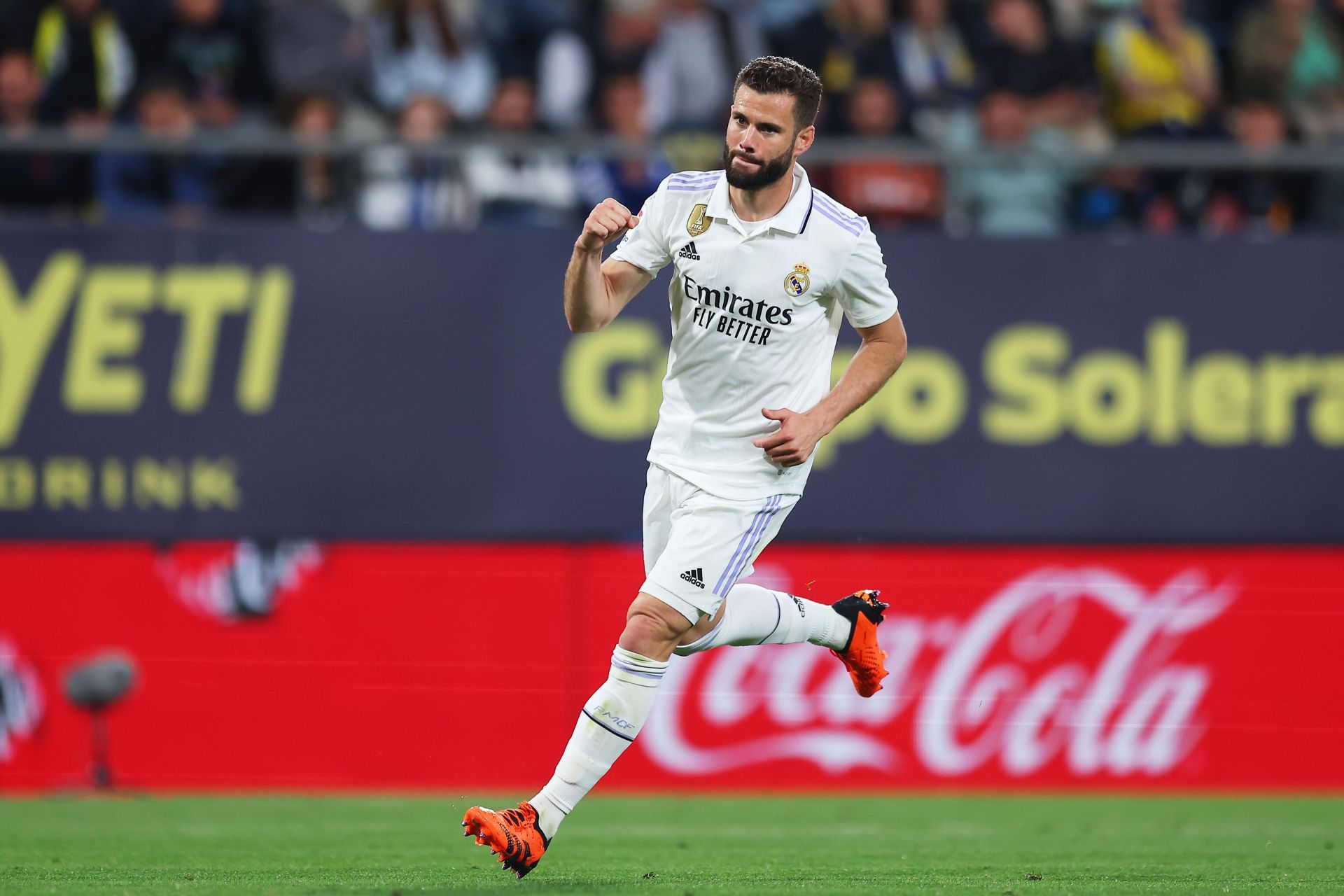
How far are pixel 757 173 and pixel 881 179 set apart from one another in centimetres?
574

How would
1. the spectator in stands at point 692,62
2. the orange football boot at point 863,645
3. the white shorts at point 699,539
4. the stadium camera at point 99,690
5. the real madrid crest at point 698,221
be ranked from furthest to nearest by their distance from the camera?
the spectator in stands at point 692,62 < the stadium camera at point 99,690 < the orange football boot at point 863,645 < the real madrid crest at point 698,221 < the white shorts at point 699,539

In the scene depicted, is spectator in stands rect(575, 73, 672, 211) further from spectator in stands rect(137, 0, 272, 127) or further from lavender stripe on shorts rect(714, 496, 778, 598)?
lavender stripe on shorts rect(714, 496, 778, 598)

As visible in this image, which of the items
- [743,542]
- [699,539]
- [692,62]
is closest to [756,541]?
[743,542]

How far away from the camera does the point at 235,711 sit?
11.4 metres

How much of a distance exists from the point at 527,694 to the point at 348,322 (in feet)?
8.44

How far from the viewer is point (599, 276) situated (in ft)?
20.8

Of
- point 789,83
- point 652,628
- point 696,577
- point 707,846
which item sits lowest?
point 707,846

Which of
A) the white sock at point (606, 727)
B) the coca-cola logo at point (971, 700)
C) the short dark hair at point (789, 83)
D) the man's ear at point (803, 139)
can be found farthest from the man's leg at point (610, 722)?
the coca-cola logo at point (971, 700)

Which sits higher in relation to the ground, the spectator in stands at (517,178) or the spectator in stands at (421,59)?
the spectator in stands at (421,59)

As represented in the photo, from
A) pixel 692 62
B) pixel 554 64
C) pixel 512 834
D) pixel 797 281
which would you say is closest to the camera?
pixel 512 834

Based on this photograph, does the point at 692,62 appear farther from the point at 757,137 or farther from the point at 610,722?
the point at 610,722

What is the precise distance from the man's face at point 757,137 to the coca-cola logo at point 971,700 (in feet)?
18.2

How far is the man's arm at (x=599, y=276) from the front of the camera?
607 centimetres

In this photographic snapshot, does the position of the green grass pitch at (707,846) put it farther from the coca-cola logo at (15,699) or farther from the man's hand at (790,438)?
the man's hand at (790,438)
